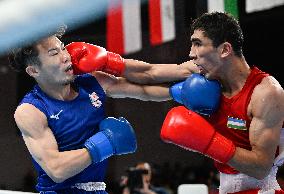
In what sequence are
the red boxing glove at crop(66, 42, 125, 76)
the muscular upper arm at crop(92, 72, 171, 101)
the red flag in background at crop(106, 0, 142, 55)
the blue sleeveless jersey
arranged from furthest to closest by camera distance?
the red flag in background at crop(106, 0, 142, 55), the muscular upper arm at crop(92, 72, 171, 101), the red boxing glove at crop(66, 42, 125, 76), the blue sleeveless jersey

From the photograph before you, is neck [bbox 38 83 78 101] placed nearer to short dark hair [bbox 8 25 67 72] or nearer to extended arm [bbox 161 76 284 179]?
short dark hair [bbox 8 25 67 72]

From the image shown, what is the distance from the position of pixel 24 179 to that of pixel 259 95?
6.89 m

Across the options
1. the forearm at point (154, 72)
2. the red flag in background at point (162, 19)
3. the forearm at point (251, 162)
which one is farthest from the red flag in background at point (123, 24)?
the forearm at point (251, 162)

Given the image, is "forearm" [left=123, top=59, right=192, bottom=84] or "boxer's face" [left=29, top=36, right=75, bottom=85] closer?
"boxer's face" [left=29, top=36, right=75, bottom=85]

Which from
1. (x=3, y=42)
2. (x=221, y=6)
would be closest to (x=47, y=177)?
(x=221, y=6)

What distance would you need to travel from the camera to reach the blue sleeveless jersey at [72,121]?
2.28 meters

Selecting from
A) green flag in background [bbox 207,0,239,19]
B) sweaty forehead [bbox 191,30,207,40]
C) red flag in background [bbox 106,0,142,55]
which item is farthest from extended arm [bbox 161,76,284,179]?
red flag in background [bbox 106,0,142,55]

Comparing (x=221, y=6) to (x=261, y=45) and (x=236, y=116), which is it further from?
(x=236, y=116)

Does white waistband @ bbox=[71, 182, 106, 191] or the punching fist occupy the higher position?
the punching fist

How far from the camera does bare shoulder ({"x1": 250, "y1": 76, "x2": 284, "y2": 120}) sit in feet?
6.73

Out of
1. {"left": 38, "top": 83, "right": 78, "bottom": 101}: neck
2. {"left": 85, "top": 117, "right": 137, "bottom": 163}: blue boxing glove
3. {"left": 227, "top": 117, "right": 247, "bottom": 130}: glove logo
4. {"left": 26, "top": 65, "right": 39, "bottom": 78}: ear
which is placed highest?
{"left": 26, "top": 65, "right": 39, "bottom": 78}: ear

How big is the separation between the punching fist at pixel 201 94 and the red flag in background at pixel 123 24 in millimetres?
4116

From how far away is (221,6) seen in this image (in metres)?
5.11

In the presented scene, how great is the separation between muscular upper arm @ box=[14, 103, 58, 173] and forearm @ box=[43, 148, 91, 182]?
0.04ft
